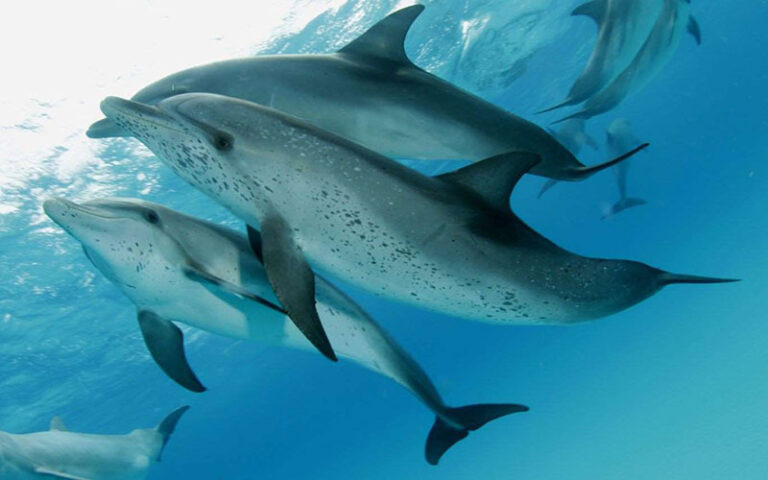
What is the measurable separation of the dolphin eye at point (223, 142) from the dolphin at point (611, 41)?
524 cm

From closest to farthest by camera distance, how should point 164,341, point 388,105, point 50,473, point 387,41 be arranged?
point 388,105, point 387,41, point 164,341, point 50,473

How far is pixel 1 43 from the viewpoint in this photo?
10234mm

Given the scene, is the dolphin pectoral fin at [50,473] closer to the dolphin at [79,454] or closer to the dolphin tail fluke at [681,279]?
the dolphin at [79,454]

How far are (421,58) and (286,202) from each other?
16474 mm

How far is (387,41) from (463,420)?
3.33 metres

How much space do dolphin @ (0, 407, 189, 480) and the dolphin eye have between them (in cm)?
637

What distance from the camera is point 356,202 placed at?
2.94 metres

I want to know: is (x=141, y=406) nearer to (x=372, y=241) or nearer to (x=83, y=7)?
(x=83, y=7)

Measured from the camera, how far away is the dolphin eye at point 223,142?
2936mm

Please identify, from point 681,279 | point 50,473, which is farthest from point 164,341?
point 50,473

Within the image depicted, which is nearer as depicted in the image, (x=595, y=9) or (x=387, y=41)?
(x=387, y=41)

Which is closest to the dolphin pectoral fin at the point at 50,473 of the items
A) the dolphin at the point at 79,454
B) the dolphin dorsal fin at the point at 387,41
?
the dolphin at the point at 79,454

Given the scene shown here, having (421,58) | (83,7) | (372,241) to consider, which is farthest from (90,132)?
(421,58)

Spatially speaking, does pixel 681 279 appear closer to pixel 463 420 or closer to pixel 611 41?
pixel 463 420
